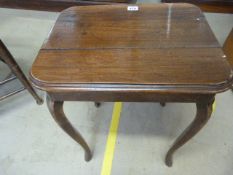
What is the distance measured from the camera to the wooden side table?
0.65m

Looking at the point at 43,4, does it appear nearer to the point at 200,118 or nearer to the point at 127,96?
the point at 127,96

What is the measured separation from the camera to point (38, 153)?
1.19 meters

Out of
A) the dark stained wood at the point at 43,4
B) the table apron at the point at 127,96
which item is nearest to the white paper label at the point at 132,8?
the table apron at the point at 127,96

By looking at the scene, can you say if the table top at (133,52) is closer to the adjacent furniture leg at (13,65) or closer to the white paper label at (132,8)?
the white paper label at (132,8)

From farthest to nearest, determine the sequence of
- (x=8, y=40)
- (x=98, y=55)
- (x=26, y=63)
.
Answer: (x=8, y=40) → (x=26, y=63) → (x=98, y=55)

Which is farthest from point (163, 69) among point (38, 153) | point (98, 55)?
point (38, 153)

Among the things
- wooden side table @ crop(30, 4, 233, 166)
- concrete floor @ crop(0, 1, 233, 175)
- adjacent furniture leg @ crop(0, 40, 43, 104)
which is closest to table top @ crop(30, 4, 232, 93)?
wooden side table @ crop(30, 4, 233, 166)

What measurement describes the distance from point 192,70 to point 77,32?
1.63ft

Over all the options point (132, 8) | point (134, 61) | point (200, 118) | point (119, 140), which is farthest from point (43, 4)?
point (200, 118)

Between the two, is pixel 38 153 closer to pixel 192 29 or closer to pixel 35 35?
pixel 192 29

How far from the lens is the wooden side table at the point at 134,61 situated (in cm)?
65

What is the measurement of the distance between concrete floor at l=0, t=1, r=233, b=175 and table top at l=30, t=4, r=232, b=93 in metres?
0.64

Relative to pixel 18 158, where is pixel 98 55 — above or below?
above

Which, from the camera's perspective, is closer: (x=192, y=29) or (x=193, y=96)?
(x=193, y=96)
